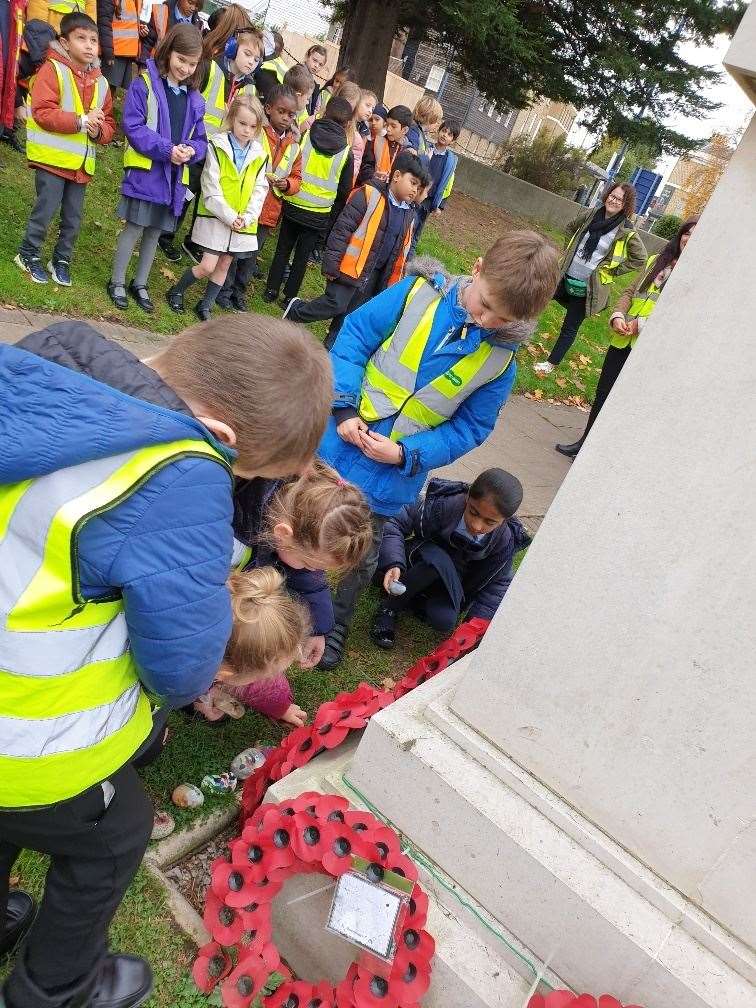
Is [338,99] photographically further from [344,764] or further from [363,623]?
[344,764]

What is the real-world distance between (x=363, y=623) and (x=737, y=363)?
2.43 m

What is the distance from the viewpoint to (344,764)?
86.2 inches

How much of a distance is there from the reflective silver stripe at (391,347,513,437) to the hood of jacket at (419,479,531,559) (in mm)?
603

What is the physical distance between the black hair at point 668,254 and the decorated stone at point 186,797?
4.16m

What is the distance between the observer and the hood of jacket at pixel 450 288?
8.67 ft

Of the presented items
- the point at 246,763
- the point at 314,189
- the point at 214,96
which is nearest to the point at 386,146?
the point at 314,189

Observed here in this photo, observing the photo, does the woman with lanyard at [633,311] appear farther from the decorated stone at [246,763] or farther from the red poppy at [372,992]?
the red poppy at [372,992]

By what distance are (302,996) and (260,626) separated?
87cm

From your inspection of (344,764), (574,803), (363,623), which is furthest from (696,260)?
(363,623)

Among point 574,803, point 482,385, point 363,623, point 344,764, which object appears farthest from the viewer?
point 363,623

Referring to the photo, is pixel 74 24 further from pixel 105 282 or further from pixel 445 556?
pixel 445 556

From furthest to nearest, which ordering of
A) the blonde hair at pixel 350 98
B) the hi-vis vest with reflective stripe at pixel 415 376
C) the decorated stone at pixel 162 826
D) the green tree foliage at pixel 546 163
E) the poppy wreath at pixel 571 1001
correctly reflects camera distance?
the green tree foliage at pixel 546 163 < the blonde hair at pixel 350 98 < the hi-vis vest with reflective stripe at pixel 415 376 < the decorated stone at pixel 162 826 < the poppy wreath at pixel 571 1001

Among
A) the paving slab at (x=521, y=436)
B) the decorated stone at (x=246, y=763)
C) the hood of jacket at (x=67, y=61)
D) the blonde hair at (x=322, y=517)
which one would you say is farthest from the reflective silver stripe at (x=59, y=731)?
the hood of jacket at (x=67, y=61)

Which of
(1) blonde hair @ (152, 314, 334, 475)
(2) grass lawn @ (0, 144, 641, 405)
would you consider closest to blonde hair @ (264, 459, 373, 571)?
(1) blonde hair @ (152, 314, 334, 475)
